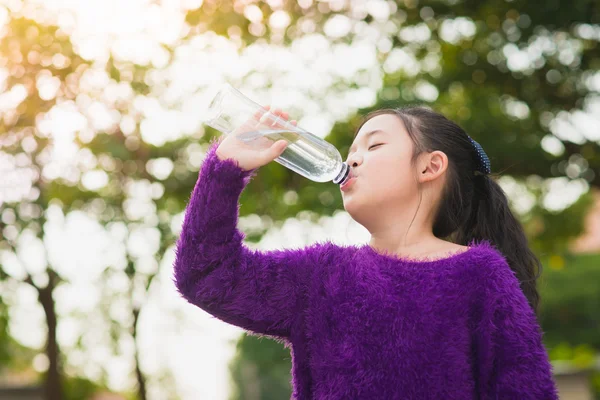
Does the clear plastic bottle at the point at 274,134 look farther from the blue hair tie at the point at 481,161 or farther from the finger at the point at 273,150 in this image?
the blue hair tie at the point at 481,161

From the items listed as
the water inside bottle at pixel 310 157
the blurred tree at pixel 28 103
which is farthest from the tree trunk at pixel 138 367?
the water inside bottle at pixel 310 157

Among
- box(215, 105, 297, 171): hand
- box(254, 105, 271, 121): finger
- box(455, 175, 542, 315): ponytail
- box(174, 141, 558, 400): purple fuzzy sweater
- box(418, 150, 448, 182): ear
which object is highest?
box(254, 105, 271, 121): finger

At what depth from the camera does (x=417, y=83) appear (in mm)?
7188

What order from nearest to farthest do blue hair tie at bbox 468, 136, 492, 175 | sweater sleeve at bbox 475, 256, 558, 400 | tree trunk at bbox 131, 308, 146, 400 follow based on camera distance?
sweater sleeve at bbox 475, 256, 558, 400
blue hair tie at bbox 468, 136, 492, 175
tree trunk at bbox 131, 308, 146, 400

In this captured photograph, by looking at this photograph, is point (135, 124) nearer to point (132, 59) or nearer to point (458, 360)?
point (132, 59)

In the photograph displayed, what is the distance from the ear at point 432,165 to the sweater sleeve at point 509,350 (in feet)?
1.15

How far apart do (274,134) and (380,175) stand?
1.05 ft

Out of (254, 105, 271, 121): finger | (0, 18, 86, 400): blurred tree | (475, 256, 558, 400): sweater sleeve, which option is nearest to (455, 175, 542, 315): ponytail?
(475, 256, 558, 400): sweater sleeve

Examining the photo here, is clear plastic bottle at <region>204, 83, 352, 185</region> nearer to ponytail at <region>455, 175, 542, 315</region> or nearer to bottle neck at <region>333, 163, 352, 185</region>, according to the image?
bottle neck at <region>333, 163, 352, 185</region>

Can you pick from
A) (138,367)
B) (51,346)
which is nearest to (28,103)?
(51,346)

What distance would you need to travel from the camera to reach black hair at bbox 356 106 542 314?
2.23 meters

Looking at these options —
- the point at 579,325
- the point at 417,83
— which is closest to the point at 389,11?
the point at 417,83

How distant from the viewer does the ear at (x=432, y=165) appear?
214cm

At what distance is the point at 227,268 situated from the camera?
6.33 ft
